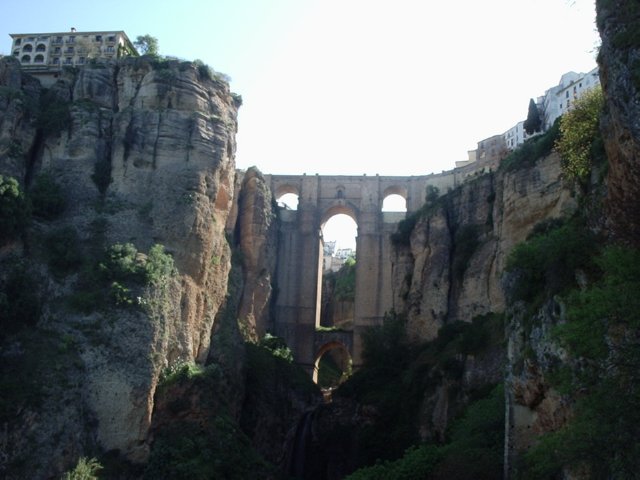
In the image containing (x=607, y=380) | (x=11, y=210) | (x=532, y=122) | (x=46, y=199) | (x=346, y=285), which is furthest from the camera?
(x=346, y=285)

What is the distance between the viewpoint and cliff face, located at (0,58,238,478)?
2594 cm

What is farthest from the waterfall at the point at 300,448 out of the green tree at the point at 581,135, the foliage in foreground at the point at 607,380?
the foliage in foreground at the point at 607,380

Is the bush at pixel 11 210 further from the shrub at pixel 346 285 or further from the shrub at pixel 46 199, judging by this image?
the shrub at pixel 346 285

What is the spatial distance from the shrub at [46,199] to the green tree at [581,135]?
2055cm

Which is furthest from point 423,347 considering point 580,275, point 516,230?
point 580,275

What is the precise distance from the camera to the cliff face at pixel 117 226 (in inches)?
1021

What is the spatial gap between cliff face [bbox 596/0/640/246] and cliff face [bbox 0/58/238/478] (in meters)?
19.1

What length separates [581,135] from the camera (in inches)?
716

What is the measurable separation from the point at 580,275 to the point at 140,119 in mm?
23532

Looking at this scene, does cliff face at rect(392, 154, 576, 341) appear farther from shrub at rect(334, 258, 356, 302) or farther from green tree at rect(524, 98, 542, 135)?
shrub at rect(334, 258, 356, 302)

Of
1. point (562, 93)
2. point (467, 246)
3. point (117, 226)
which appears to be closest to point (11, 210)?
point (117, 226)

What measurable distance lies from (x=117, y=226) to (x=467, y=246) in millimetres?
18142

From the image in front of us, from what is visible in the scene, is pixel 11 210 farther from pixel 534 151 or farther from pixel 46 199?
pixel 534 151

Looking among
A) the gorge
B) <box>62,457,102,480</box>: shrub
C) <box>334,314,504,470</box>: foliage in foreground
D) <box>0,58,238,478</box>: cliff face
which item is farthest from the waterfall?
<box>62,457,102,480</box>: shrub
